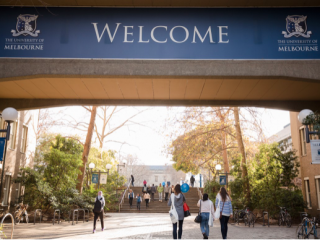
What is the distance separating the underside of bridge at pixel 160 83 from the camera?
848cm

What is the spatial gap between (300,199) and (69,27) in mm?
15700

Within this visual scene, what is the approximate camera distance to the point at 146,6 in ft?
29.9

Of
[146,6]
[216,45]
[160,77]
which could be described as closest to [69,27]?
[146,6]

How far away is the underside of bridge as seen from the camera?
848 centimetres

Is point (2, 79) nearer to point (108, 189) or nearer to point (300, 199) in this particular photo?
point (300, 199)

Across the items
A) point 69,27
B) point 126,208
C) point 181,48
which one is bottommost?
point 126,208

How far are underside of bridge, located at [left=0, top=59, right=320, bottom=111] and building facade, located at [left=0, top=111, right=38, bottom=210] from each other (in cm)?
940

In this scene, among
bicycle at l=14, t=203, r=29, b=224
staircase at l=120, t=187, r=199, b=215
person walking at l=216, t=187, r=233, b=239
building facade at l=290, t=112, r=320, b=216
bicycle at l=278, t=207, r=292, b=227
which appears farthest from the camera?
staircase at l=120, t=187, r=199, b=215

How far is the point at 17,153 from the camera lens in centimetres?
2070

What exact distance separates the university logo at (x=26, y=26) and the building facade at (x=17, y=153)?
10451mm

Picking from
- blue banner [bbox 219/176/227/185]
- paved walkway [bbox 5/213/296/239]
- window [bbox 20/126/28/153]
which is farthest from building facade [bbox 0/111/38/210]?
blue banner [bbox 219/176/227/185]

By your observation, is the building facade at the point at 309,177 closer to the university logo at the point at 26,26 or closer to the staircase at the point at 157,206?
the staircase at the point at 157,206

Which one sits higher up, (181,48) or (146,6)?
Answer: (146,6)

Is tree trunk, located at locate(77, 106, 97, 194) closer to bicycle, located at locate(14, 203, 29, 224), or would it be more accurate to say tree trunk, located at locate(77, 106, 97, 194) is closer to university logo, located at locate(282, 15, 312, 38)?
bicycle, located at locate(14, 203, 29, 224)
